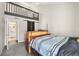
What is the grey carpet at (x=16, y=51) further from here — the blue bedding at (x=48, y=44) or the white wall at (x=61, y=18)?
the white wall at (x=61, y=18)

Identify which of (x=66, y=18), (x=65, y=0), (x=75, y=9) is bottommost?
(x=66, y=18)

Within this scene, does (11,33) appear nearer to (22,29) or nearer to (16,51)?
(22,29)

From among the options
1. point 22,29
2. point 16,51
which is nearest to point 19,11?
point 22,29

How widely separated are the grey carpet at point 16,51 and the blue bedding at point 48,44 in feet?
0.50

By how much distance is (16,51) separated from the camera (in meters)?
1.86

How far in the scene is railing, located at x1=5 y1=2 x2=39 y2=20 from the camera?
1.80m

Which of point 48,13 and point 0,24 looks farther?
point 48,13

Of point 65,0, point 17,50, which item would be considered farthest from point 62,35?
point 17,50

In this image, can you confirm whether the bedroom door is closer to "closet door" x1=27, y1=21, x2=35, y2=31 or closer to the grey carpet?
the grey carpet

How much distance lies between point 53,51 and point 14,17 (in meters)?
0.76

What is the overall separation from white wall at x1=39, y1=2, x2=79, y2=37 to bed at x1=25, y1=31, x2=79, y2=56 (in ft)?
0.34

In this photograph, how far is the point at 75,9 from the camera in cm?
190

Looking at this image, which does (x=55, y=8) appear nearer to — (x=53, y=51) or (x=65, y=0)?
(x=65, y=0)

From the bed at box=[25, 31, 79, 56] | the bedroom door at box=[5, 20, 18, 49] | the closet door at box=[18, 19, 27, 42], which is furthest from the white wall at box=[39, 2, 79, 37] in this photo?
the bedroom door at box=[5, 20, 18, 49]
